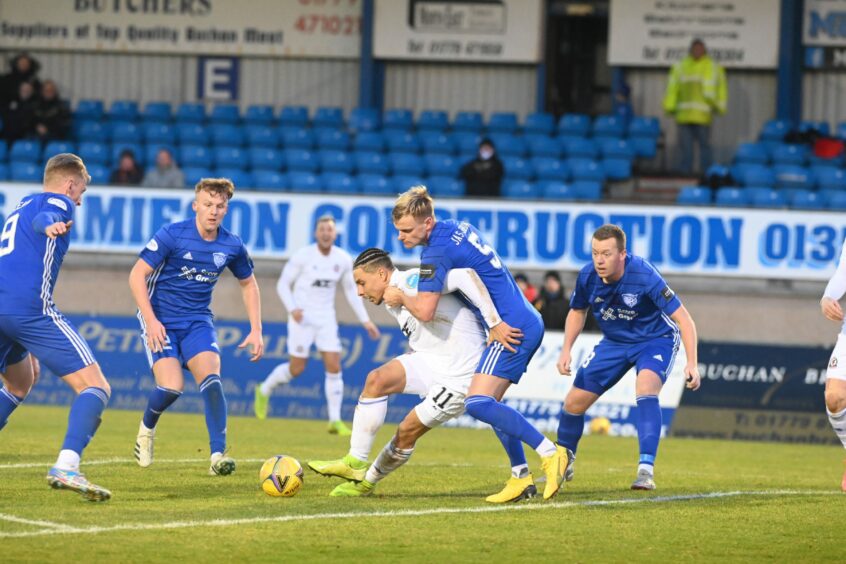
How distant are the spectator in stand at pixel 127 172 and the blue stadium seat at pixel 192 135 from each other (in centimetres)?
209

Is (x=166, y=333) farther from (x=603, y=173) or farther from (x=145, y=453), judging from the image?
(x=603, y=173)

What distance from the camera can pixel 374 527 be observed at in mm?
7941

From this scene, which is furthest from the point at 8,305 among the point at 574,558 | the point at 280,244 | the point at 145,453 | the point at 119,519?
the point at 280,244

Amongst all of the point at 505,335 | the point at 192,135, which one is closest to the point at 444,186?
the point at 192,135

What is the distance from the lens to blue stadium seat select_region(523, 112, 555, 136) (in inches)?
964

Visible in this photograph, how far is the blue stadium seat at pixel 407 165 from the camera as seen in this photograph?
23.0 metres

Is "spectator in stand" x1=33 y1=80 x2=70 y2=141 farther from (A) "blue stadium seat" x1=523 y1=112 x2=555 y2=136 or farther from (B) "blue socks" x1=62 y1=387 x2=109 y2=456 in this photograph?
(B) "blue socks" x1=62 y1=387 x2=109 y2=456

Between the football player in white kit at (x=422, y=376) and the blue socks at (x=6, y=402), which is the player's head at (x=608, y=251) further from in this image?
the blue socks at (x=6, y=402)

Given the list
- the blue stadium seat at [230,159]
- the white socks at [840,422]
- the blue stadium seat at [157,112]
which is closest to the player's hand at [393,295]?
the white socks at [840,422]

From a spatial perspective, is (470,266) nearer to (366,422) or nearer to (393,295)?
(393,295)

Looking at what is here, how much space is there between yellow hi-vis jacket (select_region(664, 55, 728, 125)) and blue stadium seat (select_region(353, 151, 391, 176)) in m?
4.79

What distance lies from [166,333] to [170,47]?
719 inches

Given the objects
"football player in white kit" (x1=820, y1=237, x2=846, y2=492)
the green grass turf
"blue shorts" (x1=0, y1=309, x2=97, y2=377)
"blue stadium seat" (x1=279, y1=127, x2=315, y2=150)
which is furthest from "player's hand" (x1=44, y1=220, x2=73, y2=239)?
"blue stadium seat" (x1=279, y1=127, x2=315, y2=150)

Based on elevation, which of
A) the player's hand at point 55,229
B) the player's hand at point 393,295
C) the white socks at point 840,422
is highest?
the player's hand at point 55,229
